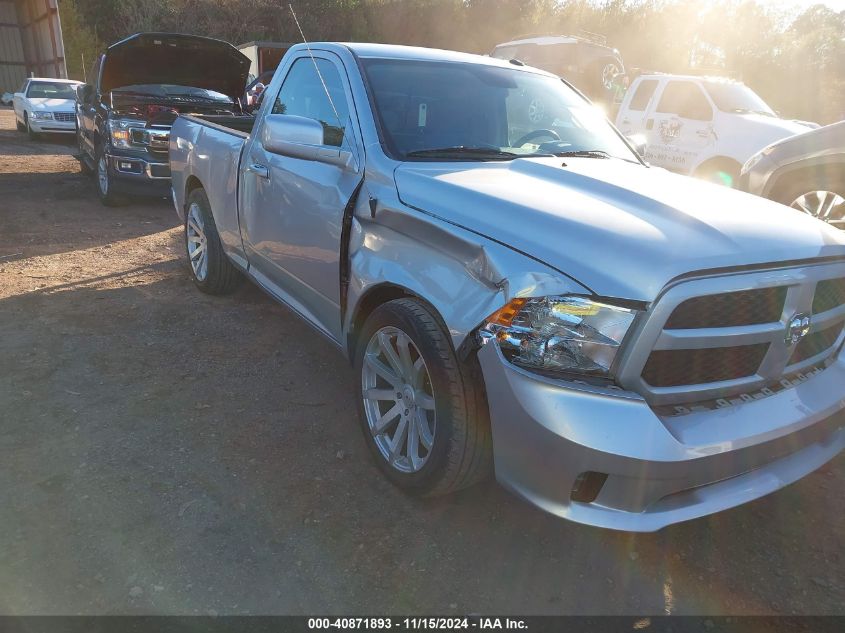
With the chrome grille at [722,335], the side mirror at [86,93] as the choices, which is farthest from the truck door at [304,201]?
the side mirror at [86,93]

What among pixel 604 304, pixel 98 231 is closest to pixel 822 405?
pixel 604 304

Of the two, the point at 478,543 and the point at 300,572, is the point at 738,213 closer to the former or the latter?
the point at 478,543

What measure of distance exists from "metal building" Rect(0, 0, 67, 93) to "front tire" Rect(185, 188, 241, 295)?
1059 inches

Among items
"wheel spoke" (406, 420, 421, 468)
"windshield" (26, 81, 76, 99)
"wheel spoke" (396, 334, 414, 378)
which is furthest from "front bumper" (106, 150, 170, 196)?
"windshield" (26, 81, 76, 99)

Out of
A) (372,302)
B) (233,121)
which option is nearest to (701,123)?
(233,121)

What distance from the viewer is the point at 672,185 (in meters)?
2.69

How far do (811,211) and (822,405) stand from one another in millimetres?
4078

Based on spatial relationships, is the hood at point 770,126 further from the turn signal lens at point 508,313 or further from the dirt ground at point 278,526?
the turn signal lens at point 508,313

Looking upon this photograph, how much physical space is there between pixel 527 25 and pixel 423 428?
109 feet

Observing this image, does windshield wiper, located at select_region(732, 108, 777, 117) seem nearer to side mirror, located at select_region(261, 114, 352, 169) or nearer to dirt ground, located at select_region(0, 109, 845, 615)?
dirt ground, located at select_region(0, 109, 845, 615)

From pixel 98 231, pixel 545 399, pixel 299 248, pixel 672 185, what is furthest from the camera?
pixel 98 231

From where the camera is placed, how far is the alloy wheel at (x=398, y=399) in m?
2.51

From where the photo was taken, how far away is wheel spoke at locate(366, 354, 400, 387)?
2643mm

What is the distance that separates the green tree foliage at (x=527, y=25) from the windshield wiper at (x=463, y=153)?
27.8 m
